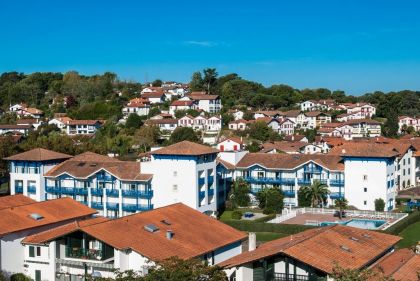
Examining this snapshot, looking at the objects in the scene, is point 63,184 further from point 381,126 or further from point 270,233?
point 381,126

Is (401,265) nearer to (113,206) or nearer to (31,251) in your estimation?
(31,251)

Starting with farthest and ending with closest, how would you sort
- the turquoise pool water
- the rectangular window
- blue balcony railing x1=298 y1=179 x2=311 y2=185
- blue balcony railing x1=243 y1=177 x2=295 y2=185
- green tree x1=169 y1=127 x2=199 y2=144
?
green tree x1=169 y1=127 x2=199 y2=144, blue balcony railing x1=243 y1=177 x2=295 y2=185, blue balcony railing x1=298 y1=179 x2=311 y2=185, the turquoise pool water, the rectangular window

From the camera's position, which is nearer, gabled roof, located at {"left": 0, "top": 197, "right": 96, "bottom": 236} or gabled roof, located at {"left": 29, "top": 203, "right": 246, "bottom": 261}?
gabled roof, located at {"left": 29, "top": 203, "right": 246, "bottom": 261}

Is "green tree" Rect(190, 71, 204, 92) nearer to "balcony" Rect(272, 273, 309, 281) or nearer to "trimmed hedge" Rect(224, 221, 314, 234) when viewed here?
"trimmed hedge" Rect(224, 221, 314, 234)

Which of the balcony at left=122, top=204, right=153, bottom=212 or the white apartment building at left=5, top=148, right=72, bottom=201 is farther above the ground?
the white apartment building at left=5, top=148, right=72, bottom=201

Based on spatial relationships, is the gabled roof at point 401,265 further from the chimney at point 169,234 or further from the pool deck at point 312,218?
the pool deck at point 312,218

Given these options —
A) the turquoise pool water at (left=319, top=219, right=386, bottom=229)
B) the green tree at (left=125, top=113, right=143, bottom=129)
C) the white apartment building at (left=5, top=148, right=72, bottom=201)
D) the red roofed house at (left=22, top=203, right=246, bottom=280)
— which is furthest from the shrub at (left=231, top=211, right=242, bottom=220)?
the green tree at (left=125, top=113, right=143, bottom=129)

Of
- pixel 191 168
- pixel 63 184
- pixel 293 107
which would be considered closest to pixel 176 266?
pixel 191 168
